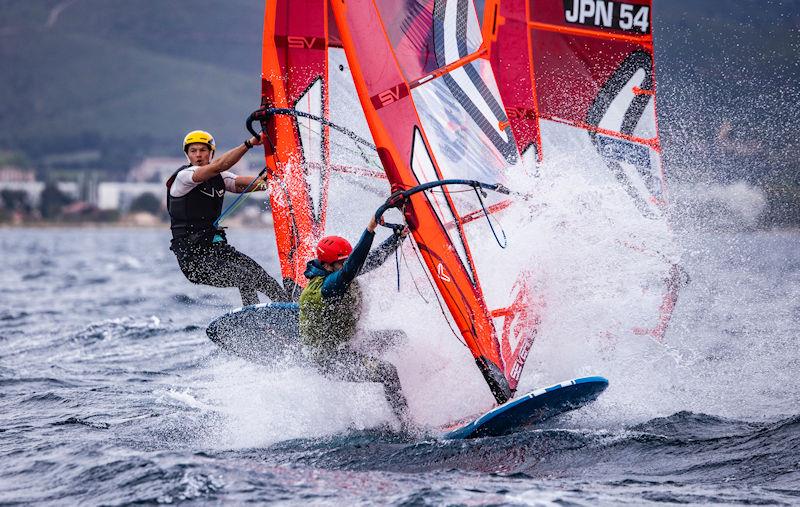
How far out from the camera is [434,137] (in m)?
7.37

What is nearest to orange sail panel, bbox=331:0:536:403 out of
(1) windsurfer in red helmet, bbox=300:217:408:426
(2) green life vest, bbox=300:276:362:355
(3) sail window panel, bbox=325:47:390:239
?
(1) windsurfer in red helmet, bbox=300:217:408:426

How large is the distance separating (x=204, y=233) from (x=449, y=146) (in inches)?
80.3

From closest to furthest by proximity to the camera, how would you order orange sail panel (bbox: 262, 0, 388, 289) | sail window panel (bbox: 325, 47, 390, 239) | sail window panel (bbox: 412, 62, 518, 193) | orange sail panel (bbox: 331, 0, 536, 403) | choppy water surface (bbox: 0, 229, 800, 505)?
1. choppy water surface (bbox: 0, 229, 800, 505)
2. orange sail panel (bbox: 331, 0, 536, 403)
3. sail window panel (bbox: 412, 62, 518, 193)
4. sail window panel (bbox: 325, 47, 390, 239)
5. orange sail panel (bbox: 262, 0, 388, 289)

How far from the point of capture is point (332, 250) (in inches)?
267

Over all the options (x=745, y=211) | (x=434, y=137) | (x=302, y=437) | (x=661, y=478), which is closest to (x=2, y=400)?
(x=302, y=437)

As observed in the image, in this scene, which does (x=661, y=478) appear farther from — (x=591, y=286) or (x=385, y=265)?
(x=385, y=265)

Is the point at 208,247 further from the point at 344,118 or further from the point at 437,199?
the point at 437,199

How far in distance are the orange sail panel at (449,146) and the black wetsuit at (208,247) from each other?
5.54 ft

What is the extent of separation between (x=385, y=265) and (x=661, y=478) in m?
2.78

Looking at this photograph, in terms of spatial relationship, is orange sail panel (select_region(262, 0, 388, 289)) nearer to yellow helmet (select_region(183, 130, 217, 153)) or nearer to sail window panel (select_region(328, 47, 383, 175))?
sail window panel (select_region(328, 47, 383, 175))

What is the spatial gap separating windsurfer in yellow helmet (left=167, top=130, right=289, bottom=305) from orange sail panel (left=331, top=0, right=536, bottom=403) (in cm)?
156

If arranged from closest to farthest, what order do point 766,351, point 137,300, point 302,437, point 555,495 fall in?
point 555,495
point 302,437
point 766,351
point 137,300

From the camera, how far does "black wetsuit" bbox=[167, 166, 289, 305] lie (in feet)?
26.3

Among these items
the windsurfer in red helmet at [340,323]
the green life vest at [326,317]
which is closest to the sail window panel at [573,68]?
the windsurfer in red helmet at [340,323]
